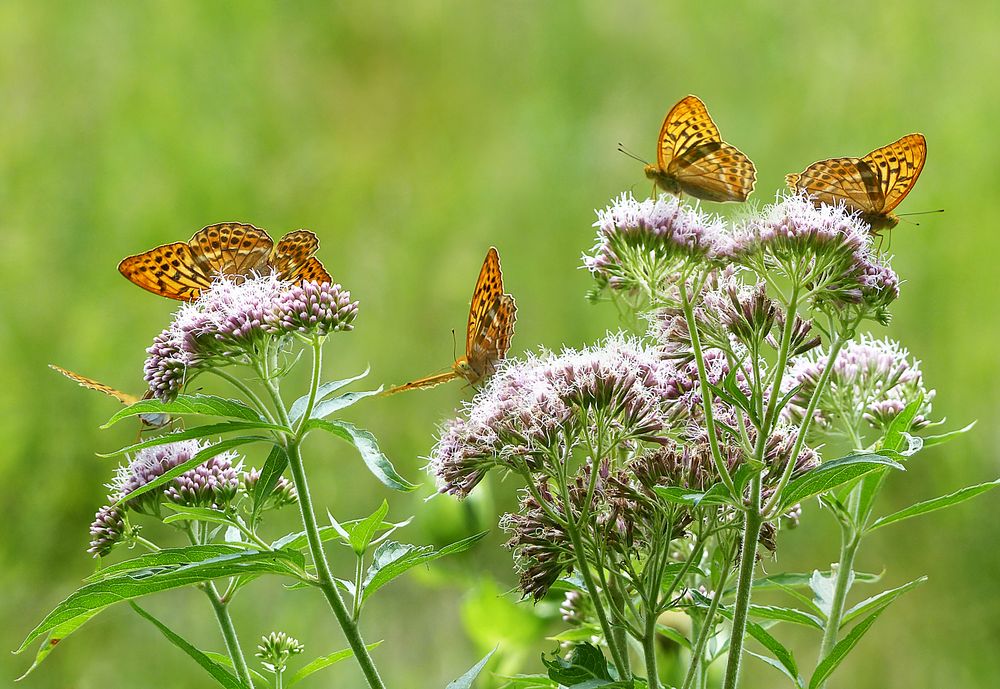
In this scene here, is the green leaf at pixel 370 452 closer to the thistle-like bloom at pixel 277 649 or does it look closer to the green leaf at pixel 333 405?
the green leaf at pixel 333 405

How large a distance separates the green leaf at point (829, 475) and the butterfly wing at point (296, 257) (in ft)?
2.22

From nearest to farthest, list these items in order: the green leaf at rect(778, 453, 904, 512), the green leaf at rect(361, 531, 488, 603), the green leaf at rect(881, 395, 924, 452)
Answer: the green leaf at rect(778, 453, 904, 512) → the green leaf at rect(361, 531, 488, 603) → the green leaf at rect(881, 395, 924, 452)

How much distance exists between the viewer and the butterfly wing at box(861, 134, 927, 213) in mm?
1241

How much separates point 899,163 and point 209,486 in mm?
978

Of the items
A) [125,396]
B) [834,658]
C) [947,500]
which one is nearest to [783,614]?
[834,658]

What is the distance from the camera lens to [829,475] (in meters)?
0.99

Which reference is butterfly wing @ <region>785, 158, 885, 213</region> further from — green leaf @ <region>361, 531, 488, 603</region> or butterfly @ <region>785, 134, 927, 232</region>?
green leaf @ <region>361, 531, 488, 603</region>

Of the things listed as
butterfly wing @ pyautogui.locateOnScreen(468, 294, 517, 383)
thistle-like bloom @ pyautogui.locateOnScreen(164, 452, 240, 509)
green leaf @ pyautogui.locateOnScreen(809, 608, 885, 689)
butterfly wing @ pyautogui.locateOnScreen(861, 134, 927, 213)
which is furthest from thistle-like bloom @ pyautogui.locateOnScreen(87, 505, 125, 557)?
butterfly wing @ pyautogui.locateOnScreen(861, 134, 927, 213)

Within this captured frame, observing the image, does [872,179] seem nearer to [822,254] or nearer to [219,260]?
[822,254]

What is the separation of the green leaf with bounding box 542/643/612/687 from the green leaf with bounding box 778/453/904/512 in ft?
0.86

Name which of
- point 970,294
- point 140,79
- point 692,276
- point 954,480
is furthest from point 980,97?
point 692,276

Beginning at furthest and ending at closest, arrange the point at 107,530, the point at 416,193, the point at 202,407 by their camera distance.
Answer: the point at 416,193 → the point at 107,530 → the point at 202,407

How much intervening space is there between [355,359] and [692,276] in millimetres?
3344

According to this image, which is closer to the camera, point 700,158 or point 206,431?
point 206,431
